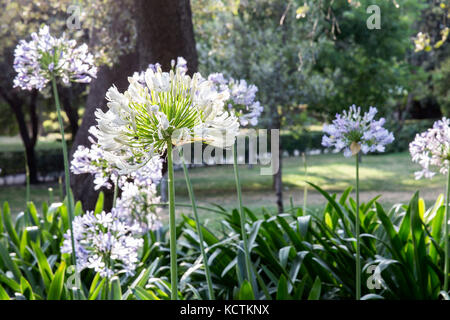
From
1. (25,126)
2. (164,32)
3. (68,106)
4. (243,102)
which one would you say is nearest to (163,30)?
(164,32)

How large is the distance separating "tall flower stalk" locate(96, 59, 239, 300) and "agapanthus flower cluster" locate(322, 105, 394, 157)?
110cm

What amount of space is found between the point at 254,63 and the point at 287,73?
3.40 feet

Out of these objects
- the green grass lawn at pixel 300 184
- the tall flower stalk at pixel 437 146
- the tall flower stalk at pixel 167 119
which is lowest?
the green grass lawn at pixel 300 184

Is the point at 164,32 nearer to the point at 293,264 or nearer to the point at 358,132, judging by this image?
the point at 293,264

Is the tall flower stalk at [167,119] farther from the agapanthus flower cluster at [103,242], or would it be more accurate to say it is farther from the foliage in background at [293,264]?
the foliage in background at [293,264]

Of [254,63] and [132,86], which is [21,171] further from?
[132,86]

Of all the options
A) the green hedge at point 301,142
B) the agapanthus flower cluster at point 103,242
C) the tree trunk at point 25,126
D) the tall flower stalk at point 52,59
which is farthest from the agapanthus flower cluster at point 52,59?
the green hedge at point 301,142

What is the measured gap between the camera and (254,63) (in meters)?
9.86

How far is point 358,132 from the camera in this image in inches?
82.6

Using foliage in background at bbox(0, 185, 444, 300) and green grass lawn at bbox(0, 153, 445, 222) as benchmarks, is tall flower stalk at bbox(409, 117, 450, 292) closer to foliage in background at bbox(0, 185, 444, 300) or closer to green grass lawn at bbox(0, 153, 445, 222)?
foliage in background at bbox(0, 185, 444, 300)

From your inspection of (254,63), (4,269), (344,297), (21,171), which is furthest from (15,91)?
(344,297)

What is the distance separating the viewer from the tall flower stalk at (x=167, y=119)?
1.04m

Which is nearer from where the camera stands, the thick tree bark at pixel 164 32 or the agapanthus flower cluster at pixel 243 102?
the agapanthus flower cluster at pixel 243 102

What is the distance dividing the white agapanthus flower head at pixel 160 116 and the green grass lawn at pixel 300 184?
820 cm
